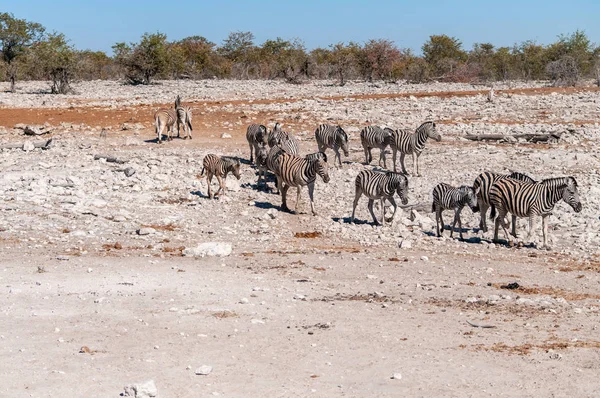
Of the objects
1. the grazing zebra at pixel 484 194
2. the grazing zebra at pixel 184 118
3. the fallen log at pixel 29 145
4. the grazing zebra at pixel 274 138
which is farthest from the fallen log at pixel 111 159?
the grazing zebra at pixel 484 194

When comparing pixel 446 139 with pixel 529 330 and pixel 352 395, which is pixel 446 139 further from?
pixel 352 395

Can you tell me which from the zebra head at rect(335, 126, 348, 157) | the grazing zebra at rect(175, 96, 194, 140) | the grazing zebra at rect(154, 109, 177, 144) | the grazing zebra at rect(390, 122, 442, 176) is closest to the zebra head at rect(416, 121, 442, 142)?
the grazing zebra at rect(390, 122, 442, 176)

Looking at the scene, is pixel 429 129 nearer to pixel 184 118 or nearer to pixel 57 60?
pixel 184 118

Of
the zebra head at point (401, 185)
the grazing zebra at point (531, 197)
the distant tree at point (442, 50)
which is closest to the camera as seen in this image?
the grazing zebra at point (531, 197)

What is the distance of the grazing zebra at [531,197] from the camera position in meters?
15.5

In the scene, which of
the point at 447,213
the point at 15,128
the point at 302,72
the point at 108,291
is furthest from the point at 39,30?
the point at 108,291

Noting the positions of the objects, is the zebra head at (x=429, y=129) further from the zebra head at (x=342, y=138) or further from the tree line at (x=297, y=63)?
the tree line at (x=297, y=63)

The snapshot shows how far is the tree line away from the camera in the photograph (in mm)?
45250

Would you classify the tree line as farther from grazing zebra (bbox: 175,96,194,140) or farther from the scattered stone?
the scattered stone

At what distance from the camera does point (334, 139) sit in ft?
73.4

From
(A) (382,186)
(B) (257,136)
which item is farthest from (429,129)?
(A) (382,186)

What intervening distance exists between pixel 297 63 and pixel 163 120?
3102 centimetres

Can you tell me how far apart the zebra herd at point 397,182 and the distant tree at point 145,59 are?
1125 inches

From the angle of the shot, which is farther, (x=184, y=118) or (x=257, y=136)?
(x=184, y=118)
